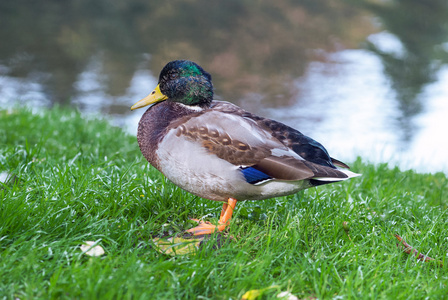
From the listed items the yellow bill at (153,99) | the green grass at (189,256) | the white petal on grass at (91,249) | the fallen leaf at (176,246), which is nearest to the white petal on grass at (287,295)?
the green grass at (189,256)

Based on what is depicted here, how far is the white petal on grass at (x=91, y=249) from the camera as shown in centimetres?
230

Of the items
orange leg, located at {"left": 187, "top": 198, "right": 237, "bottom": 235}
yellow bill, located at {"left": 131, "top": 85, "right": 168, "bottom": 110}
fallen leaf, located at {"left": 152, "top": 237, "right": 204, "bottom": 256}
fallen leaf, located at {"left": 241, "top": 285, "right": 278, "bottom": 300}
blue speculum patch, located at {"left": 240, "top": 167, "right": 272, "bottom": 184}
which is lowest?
fallen leaf, located at {"left": 241, "top": 285, "right": 278, "bottom": 300}

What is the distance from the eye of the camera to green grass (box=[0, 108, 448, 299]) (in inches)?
84.3

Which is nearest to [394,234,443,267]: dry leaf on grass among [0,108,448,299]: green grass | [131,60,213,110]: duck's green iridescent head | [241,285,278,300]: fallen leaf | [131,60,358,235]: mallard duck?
[0,108,448,299]: green grass

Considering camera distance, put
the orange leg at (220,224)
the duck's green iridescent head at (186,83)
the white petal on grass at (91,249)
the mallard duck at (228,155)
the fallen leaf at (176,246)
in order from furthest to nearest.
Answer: the duck's green iridescent head at (186,83) → the orange leg at (220,224) → the mallard duck at (228,155) → the fallen leaf at (176,246) → the white petal on grass at (91,249)

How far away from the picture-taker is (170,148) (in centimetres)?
267

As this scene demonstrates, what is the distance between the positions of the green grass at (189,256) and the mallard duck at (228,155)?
21cm

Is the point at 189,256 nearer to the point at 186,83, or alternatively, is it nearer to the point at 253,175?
the point at 253,175

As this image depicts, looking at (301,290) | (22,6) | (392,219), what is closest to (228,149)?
(301,290)

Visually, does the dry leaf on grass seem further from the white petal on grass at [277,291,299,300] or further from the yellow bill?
the yellow bill

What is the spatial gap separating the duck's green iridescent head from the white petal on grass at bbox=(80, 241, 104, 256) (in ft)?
3.26

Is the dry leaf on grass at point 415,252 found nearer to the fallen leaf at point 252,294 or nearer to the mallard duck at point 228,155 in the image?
the mallard duck at point 228,155

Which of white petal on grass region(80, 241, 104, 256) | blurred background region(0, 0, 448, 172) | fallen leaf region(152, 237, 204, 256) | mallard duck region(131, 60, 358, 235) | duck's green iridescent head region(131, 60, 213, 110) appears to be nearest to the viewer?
white petal on grass region(80, 241, 104, 256)

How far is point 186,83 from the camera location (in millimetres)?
2885
